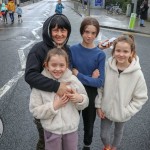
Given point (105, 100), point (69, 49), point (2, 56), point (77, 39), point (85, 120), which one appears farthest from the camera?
point (77, 39)

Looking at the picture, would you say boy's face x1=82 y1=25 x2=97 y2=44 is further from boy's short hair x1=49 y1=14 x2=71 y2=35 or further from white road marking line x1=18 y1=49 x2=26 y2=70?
white road marking line x1=18 y1=49 x2=26 y2=70

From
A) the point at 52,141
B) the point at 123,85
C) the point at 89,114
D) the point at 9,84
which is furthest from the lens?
the point at 9,84

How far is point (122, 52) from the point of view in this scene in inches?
120

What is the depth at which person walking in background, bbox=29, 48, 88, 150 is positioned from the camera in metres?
2.71

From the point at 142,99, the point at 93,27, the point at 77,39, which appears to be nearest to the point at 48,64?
the point at 93,27

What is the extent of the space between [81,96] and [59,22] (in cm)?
72

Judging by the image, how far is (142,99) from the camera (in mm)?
A: 3150

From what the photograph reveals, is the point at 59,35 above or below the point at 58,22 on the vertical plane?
below

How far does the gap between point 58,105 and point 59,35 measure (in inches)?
25.3

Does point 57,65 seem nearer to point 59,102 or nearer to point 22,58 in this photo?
point 59,102

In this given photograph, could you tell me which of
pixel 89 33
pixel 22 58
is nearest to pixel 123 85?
pixel 89 33

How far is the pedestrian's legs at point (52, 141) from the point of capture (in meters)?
2.86

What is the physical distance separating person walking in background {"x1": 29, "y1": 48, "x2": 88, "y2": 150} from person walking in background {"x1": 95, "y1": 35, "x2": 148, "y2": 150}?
1.48ft

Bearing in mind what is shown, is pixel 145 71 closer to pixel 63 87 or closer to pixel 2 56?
pixel 2 56
